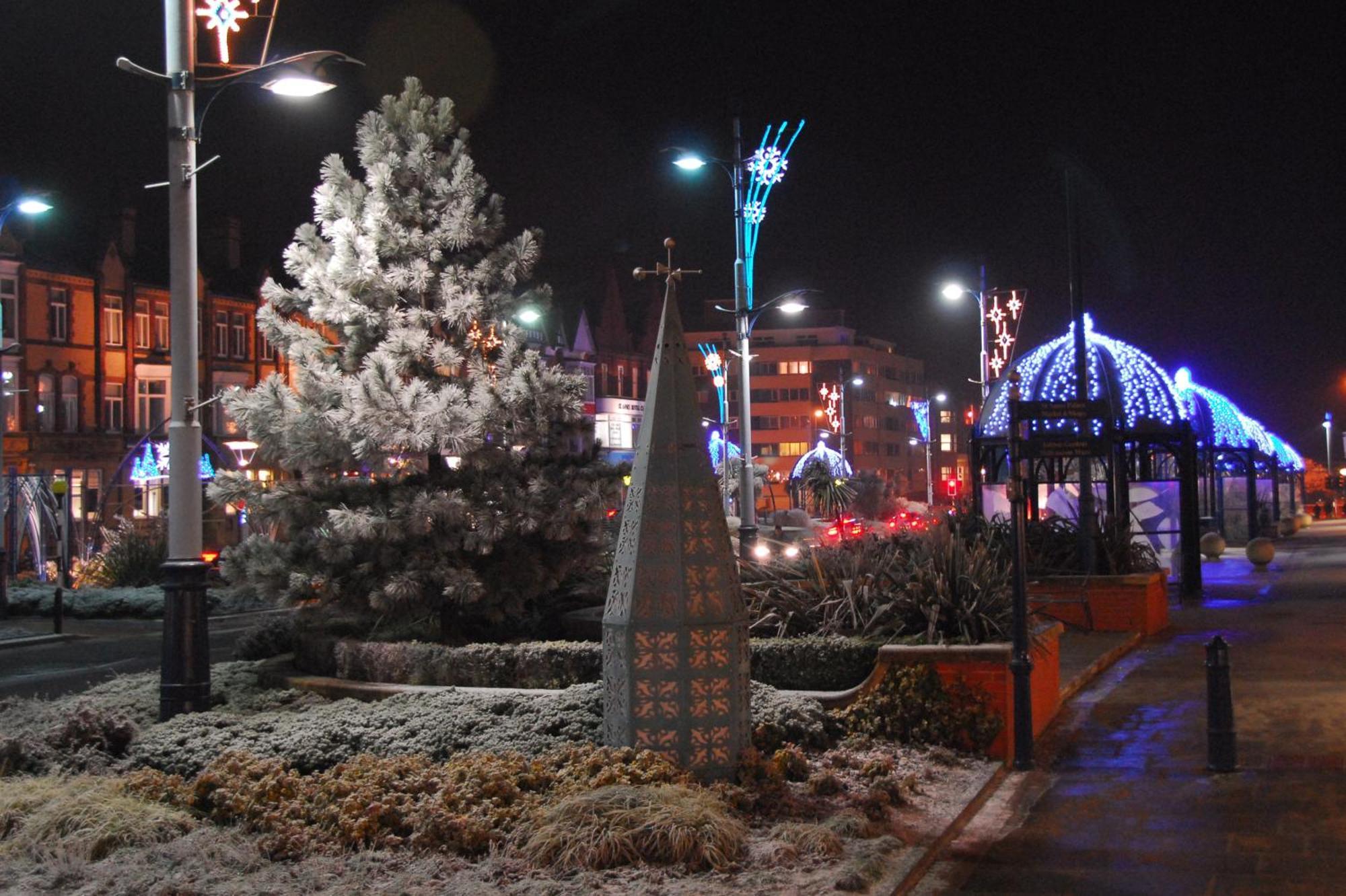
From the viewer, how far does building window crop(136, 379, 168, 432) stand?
5431 centimetres

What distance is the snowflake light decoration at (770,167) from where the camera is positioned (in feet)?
80.9

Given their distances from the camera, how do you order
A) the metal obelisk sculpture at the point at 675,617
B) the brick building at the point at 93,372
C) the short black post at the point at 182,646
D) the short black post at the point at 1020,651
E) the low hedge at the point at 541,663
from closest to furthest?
1. the metal obelisk sculpture at the point at 675,617
2. the short black post at the point at 1020,651
3. the short black post at the point at 182,646
4. the low hedge at the point at 541,663
5. the brick building at the point at 93,372

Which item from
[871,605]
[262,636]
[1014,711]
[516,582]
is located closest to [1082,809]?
[1014,711]

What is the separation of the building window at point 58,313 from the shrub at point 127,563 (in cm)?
2111

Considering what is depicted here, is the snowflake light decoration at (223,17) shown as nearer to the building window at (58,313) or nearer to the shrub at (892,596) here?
the shrub at (892,596)

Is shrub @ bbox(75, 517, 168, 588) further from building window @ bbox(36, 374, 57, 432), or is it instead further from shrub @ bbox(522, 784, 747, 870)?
shrub @ bbox(522, 784, 747, 870)

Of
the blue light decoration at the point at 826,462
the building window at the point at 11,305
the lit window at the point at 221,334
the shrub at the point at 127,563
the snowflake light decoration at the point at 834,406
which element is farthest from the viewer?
the snowflake light decoration at the point at 834,406

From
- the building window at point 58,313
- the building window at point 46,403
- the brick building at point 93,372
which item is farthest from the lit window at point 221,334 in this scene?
the building window at point 46,403

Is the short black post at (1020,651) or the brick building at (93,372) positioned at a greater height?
the brick building at (93,372)

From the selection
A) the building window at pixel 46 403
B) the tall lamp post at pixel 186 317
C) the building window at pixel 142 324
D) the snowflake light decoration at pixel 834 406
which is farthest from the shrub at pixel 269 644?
the snowflake light decoration at pixel 834 406

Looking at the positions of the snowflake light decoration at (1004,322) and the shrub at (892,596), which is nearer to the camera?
the shrub at (892,596)

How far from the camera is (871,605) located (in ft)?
40.5

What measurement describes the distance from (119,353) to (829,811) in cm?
5089

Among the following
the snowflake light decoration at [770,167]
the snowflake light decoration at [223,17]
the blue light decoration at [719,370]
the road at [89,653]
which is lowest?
the road at [89,653]
